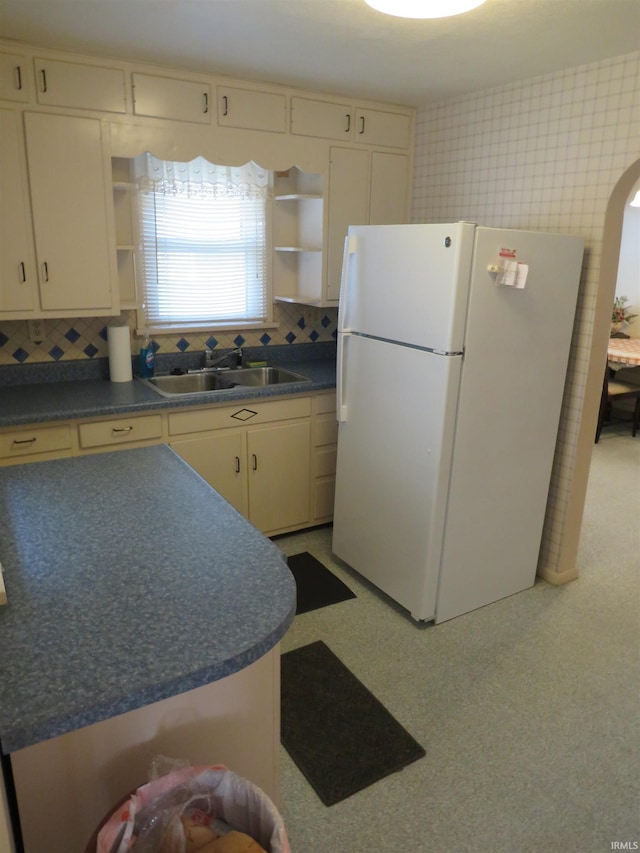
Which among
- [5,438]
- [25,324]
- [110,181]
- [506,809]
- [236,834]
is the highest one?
[110,181]

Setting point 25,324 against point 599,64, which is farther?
point 25,324

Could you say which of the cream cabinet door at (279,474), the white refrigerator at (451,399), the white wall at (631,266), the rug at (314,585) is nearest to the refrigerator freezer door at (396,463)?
the white refrigerator at (451,399)

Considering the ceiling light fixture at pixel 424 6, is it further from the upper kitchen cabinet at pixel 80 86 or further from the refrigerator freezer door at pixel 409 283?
the upper kitchen cabinet at pixel 80 86

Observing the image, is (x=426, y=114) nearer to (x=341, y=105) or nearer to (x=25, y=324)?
(x=341, y=105)

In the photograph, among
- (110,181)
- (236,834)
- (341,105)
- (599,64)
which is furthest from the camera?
(341,105)

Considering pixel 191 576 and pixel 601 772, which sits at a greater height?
pixel 191 576

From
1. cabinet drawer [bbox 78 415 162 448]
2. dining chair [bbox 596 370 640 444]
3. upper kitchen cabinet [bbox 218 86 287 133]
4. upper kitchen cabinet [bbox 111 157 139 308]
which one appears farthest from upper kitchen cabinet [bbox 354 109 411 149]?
dining chair [bbox 596 370 640 444]

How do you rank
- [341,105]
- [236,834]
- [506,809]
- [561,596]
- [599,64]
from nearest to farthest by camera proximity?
[236,834] < [506,809] < [599,64] < [561,596] < [341,105]

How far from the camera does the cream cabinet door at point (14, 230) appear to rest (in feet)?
8.25

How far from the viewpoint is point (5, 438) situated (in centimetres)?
253

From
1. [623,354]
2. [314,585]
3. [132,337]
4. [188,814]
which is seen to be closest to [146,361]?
[132,337]

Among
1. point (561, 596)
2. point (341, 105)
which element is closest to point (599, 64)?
point (341, 105)

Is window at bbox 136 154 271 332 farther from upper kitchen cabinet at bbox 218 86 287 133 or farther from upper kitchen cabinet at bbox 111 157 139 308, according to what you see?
upper kitchen cabinet at bbox 218 86 287 133

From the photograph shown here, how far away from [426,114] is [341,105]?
52 centimetres
